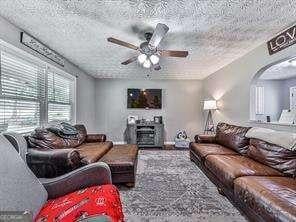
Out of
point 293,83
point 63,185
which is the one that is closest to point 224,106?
point 293,83

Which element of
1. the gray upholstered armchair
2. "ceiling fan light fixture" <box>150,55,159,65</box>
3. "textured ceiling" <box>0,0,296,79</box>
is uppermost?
"textured ceiling" <box>0,0,296,79</box>

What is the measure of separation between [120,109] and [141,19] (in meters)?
4.75

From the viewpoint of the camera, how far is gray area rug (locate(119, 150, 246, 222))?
230cm

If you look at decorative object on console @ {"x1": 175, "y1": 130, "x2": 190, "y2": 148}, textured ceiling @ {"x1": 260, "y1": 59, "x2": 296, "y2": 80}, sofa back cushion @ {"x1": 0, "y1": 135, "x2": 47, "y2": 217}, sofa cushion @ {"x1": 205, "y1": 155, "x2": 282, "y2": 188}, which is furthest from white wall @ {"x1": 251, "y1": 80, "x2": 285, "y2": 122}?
sofa back cushion @ {"x1": 0, "y1": 135, "x2": 47, "y2": 217}

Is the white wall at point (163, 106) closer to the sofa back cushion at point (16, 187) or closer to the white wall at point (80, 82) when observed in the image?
the white wall at point (80, 82)

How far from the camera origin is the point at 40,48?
3475 mm

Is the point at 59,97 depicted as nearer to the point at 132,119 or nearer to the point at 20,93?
the point at 20,93

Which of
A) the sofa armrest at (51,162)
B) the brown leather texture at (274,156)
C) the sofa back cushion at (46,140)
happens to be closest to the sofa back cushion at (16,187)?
the sofa armrest at (51,162)

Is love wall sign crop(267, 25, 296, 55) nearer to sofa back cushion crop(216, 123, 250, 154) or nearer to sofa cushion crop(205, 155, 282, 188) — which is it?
sofa back cushion crop(216, 123, 250, 154)

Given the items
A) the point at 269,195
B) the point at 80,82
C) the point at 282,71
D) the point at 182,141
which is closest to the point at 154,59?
the point at 269,195

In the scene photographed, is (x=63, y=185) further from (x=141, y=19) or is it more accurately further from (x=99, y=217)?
(x=141, y=19)

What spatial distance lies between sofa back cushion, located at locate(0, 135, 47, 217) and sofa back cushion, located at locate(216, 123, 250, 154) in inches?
117

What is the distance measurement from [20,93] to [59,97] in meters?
1.46

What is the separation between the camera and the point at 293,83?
269 inches
